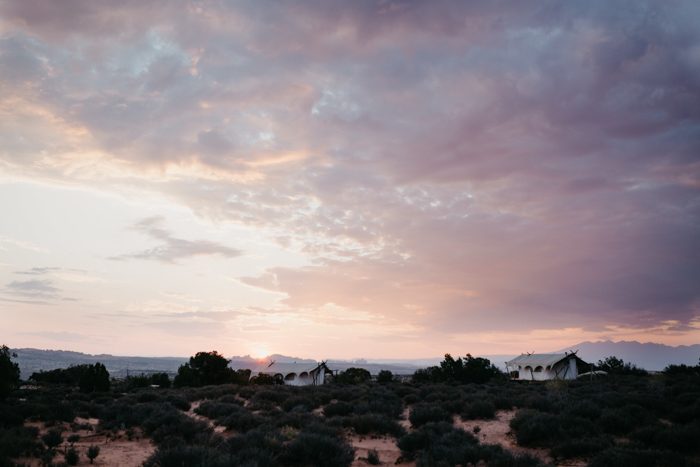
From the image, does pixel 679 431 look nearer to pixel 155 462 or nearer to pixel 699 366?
pixel 155 462

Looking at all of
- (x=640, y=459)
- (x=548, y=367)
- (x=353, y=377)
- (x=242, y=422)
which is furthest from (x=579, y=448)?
(x=548, y=367)

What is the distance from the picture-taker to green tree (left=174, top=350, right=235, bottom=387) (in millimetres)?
43406

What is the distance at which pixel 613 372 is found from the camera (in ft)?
173

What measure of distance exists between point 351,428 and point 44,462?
Result: 9748 mm

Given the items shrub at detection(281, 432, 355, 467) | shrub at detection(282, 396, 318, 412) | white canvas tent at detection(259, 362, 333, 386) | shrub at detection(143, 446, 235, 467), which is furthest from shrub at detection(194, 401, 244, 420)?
white canvas tent at detection(259, 362, 333, 386)

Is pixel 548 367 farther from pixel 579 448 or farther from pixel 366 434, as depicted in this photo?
pixel 579 448

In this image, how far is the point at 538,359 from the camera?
53031mm

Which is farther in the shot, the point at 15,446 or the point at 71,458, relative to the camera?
the point at 15,446

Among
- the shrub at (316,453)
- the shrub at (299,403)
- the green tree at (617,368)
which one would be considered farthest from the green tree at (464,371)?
the shrub at (316,453)

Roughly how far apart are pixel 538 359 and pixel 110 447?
48.0 meters

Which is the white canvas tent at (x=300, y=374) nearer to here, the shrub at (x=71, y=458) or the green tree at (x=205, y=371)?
the green tree at (x=205, y=371)

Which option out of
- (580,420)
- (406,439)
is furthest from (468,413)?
(406,439)

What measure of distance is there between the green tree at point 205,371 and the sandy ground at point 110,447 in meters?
24.9

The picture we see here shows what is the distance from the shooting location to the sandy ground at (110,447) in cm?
1266
